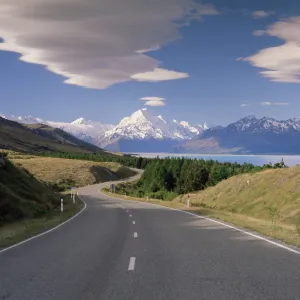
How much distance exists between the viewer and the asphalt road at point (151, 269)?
27.5 ft

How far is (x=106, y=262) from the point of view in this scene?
39.5 ft

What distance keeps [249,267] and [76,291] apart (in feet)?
14.1

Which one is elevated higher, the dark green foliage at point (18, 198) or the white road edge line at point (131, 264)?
the white road edge line at point (131, 264)

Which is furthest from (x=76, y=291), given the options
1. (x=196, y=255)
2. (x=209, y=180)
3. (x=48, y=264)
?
(x=209, y=180)

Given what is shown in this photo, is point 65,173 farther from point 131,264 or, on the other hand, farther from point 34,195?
point 131,264

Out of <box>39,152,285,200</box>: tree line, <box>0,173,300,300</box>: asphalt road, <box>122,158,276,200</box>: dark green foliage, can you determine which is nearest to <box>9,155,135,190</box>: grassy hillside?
<box>39,152,285,200</box>: tree line

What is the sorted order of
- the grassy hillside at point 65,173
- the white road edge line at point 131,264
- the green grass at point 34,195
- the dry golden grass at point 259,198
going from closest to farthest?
the white road edge line at point 131,264 → the green grass at point 34,195 → the dry golden grass at point 259,198 → the grassy hillside at point 65,173

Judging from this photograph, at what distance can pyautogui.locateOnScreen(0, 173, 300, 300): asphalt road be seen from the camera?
8.38 metres

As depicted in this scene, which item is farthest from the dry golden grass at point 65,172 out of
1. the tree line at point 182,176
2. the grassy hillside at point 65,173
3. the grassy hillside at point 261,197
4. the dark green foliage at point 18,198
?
the dark green foliage at point 18,198

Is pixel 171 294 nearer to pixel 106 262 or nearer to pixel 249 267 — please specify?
pixel 249 267

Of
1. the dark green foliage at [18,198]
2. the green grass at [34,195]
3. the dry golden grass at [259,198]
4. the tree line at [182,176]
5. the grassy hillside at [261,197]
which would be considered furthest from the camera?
the tree line at [182,176]

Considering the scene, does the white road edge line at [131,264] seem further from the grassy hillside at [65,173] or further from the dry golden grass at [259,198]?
the grassy hillside at [65,173]

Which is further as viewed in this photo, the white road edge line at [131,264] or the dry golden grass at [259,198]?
the dry golden grass at [259,198]

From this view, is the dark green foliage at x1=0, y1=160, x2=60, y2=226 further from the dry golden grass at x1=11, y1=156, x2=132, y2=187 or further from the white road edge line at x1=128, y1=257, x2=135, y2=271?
the dry golden grass at x1=11, y1=156, x2=132, y2=187
